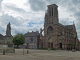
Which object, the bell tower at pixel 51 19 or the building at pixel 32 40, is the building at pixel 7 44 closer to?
the bell tower at pixel 51 19

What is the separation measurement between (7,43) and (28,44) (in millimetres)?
59594

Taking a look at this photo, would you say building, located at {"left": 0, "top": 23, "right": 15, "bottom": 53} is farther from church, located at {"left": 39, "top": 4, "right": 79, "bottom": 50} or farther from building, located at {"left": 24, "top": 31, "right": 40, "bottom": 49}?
building, located at {"left": 24, "top": 31, "right": 40, "bottom": 49}

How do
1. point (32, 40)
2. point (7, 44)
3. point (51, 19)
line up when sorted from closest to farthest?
1. point (7, 44)
2. point (51, 19)
3. point (32, 40)

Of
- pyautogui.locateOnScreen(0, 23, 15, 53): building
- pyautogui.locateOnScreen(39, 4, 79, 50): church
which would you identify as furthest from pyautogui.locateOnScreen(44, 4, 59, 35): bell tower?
pyautogui.locateOnScreen(0, 23, 15, 53): building

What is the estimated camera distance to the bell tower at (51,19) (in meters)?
76.1

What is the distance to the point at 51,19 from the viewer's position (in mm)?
77625

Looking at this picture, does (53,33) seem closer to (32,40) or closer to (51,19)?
(51,19)

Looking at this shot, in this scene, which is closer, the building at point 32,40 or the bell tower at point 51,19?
the bell tower at point 51,19

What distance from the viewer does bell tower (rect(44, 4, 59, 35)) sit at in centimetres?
7605

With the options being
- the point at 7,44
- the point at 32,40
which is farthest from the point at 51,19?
the point at 7,44

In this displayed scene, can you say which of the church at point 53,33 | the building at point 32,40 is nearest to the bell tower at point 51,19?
the church at point 53,33

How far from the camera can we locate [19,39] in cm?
7512

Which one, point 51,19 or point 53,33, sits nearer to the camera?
point 53,33

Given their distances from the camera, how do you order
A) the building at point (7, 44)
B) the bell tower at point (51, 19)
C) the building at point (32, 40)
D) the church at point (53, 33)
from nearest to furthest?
the building at point (7, 44) → the church at point (53, 33) → the bell tower at point (51, 19) → the building at point (32, 40)
